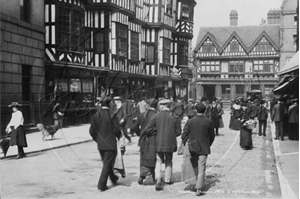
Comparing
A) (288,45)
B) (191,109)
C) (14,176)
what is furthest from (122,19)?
(14,176)

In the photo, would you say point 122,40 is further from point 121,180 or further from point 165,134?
point 165,134

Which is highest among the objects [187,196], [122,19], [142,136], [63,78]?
[122,19]

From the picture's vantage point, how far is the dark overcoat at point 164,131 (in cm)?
764

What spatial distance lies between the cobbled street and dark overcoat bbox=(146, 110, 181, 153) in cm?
79

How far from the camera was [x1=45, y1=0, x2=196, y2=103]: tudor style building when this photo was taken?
2127 cm

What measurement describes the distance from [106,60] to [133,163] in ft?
52.7

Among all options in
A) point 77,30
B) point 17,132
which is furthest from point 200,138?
point 77,30

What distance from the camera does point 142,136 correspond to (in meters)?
7.87

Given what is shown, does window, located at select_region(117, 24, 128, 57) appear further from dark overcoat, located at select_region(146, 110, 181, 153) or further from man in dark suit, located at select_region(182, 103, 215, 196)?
man in dark suit, located at select_region(182, 103, 215, 196)

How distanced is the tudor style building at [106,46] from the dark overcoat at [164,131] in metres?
9.61

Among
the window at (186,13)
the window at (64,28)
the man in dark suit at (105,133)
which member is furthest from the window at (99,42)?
the man in dark suit at (105,133)

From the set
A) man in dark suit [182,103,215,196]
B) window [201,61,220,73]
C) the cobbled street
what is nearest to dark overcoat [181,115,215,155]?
man in dark suit [182,103,215,196]

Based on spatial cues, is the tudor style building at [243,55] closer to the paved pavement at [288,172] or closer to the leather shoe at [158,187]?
the paved pavement at [288,172]

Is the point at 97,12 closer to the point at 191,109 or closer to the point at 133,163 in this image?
the point at 191,109
